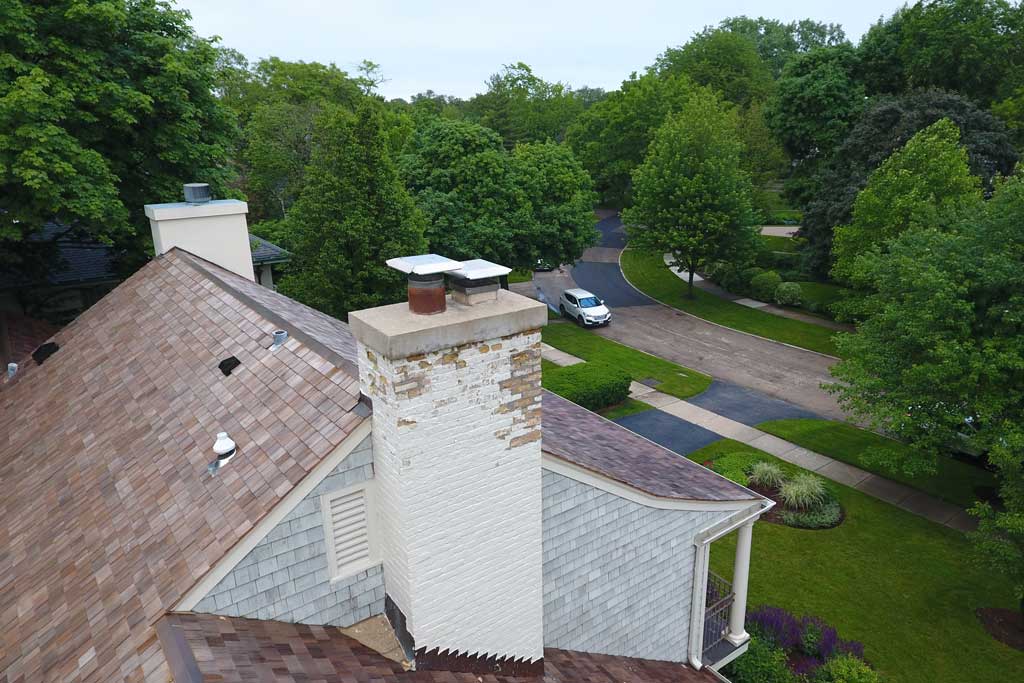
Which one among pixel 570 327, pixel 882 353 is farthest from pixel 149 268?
pixel 570 327

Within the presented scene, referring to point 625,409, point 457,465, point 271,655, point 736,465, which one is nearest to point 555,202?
point 625,409

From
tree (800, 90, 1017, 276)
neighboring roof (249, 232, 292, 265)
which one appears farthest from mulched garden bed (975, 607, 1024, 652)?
Answer: tree (800, 90, 1017, 276)

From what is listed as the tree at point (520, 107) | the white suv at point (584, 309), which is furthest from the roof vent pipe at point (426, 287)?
the tree at point (520, 107)

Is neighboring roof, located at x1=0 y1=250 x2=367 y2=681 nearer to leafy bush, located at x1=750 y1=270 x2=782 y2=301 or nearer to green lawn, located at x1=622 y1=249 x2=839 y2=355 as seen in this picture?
green lawn, located at x1=622 y1=249 x2=839 y2=355

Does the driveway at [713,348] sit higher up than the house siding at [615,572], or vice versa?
the house siding at [615,572]

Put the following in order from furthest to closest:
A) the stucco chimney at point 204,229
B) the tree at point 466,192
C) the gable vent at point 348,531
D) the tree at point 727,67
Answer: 1. the tree at point 727,67
2. the tree at point 466,192
3. the stucco chimney at point 204,229
4. the gable vent at point 348,531

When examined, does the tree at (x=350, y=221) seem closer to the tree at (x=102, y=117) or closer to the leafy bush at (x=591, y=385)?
the tree at (x=102, y=117)

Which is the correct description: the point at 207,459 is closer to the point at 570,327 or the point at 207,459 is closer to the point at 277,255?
the point at 277,255
